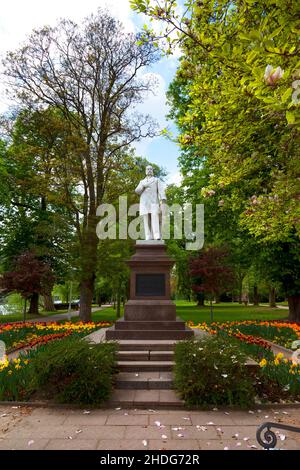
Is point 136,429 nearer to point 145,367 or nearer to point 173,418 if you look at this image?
point 173,418

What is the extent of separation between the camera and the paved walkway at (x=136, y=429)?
4.32 meters

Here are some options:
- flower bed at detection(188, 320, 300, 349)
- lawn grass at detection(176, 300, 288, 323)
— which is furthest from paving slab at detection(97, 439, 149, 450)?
lawn grass at detection(176, 300, 288, 323)

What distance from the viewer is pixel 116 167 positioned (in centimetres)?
1925

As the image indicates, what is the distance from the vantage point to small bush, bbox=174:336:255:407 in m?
5.71

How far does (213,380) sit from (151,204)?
261 inches

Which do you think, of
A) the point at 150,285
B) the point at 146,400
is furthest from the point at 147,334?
the point at 146,400

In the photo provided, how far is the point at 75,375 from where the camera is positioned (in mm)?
5773

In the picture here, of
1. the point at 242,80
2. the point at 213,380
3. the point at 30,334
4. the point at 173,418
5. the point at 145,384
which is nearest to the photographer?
the point at 242,80

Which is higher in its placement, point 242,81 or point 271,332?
point 242,81

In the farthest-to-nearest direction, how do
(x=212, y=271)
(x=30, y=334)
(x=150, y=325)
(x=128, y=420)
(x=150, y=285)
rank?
1. (x=212, y=271)
2. (x=30, y=334)
3. (x=150, y=285)
4. (x=150, y=325)
5. (x=128, y=420)

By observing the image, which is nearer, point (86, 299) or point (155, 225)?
point (155, 225)

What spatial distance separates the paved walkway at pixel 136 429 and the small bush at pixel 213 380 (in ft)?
0.71

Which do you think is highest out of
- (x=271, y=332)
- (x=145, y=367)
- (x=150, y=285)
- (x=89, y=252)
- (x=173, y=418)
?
(x=89, y=252)
